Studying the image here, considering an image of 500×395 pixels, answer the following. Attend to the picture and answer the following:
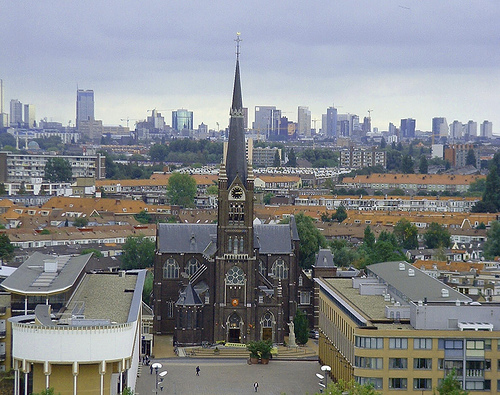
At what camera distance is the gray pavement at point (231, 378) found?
217 ft

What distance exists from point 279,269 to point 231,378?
15580mm

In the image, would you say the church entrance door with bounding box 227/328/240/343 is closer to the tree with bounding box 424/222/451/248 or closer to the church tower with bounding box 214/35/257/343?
the church tower with bounding box 214/35/257/343

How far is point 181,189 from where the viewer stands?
189 m

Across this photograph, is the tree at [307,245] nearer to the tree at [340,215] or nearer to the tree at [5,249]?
the tree at [5,249]

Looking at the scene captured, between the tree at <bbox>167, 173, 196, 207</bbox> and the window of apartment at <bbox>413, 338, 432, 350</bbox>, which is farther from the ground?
the tree at <bbox>167, 173, 196, 207</bbox>

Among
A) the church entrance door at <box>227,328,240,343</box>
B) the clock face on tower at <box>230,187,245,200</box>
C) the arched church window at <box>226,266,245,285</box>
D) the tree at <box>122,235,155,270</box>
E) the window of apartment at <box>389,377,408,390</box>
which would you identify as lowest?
the church entrance door at <box>227,328,240,343</box>

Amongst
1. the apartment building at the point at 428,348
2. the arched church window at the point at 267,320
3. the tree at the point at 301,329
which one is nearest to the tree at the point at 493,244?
the tree at the point at 301,329

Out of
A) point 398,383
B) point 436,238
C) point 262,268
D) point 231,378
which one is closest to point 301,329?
point 262,268

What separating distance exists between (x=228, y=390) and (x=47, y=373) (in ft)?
49.8

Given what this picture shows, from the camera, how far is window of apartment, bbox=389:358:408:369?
188 feet

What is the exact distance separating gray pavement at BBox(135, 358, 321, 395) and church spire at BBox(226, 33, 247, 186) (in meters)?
11.3

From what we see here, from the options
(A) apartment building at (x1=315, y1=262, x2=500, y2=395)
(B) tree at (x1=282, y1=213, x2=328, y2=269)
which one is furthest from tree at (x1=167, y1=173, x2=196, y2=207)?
(A) apartment building at (x1=315, y1=262, x2=500, y2=395)

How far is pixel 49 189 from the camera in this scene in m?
199

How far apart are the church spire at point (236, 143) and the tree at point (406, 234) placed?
157ft
